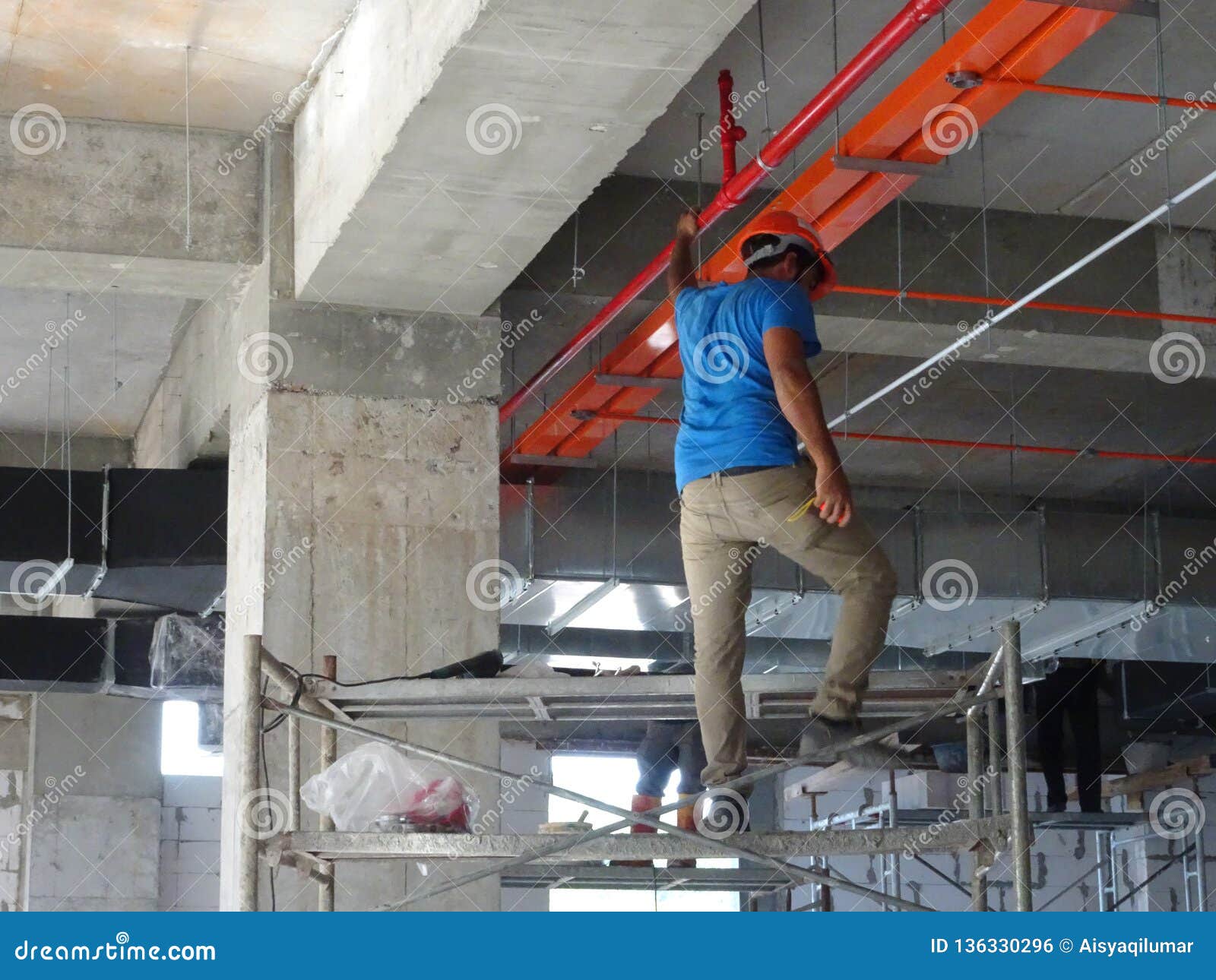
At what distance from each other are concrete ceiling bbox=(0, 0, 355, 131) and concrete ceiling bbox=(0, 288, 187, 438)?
2657 millimetres

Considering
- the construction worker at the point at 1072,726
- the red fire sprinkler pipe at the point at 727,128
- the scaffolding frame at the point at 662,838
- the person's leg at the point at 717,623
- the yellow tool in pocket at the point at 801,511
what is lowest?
the scaffolding frame at the point at 662,838

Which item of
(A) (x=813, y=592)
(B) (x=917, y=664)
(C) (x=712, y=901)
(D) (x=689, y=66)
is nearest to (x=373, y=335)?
(D) (x=689, y=66)

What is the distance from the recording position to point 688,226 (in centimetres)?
561

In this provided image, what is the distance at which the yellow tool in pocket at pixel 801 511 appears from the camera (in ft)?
16.1

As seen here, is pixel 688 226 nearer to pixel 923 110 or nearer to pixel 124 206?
pixel 923 110

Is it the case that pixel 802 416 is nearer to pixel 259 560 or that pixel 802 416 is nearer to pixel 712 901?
pixel 259 560

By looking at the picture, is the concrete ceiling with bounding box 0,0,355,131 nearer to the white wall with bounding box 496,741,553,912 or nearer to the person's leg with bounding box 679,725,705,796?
the person's leg with bounding box 679,725,705,796

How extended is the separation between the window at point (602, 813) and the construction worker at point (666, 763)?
4748 millimetres

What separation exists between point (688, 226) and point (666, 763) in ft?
22.0

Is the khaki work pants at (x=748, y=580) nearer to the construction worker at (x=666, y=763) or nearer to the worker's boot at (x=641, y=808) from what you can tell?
the worker's boot at (x=641, y=808)

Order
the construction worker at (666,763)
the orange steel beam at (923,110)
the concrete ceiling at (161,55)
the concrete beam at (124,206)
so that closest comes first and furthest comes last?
the orange steel beam at (923,110)
the concrete ceiling at (161,55)
the concrete beam at (124,206)
the construction worker at (666,763)

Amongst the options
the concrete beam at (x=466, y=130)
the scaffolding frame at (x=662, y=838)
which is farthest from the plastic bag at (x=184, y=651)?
the scaffolding frame at (x=662, y=838)

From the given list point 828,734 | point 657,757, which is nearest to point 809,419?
point 828,734

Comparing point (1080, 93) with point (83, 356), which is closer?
point (1080, 93)
